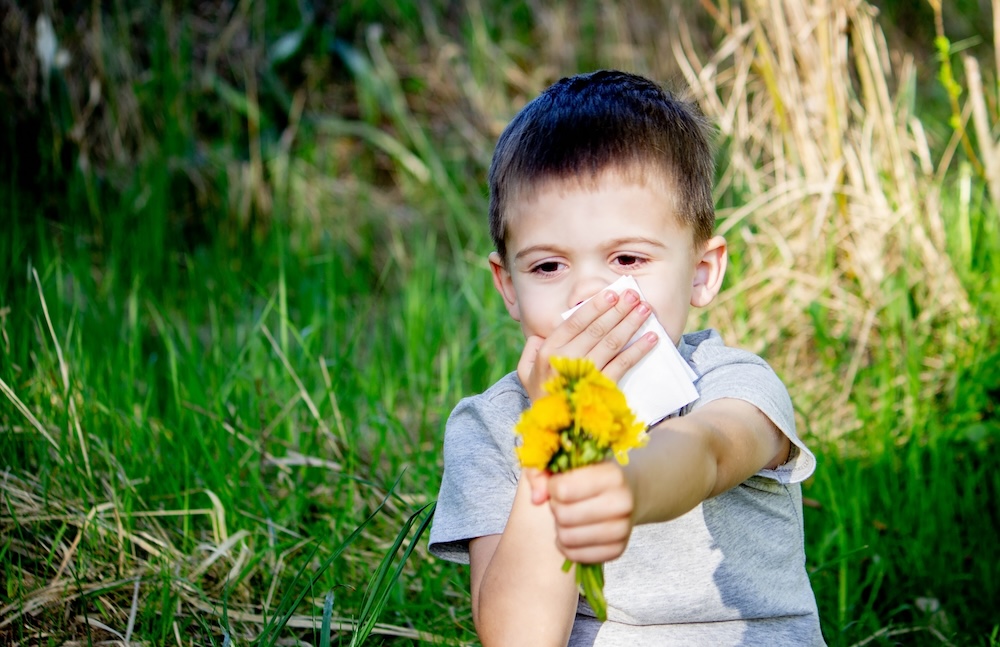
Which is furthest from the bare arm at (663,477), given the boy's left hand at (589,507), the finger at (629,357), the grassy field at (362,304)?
the grassy field at (362,304)

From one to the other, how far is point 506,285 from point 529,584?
565 millimetres

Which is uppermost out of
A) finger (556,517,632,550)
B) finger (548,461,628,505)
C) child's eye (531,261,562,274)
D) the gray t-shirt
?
child's eye (531,261,562,274)

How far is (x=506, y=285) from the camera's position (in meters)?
1.84

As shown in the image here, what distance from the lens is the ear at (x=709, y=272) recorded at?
1.82 metres

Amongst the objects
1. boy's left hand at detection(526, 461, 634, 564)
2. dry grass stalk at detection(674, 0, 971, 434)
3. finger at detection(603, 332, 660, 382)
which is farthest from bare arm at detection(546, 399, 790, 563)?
dry grass stalk at detection(674, 0, 971, 434)

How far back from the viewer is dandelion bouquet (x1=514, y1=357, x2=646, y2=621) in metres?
1.01

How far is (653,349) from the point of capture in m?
1.53

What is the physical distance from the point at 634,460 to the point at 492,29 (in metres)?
4.41

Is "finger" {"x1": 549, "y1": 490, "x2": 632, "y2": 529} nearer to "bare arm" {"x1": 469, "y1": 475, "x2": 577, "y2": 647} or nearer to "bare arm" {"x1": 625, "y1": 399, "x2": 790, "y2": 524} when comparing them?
"bare arm" {"x1": 625, "y1": 399, "x2": 790, "y2": 524}

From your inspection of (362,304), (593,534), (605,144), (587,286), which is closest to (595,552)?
(593,534)

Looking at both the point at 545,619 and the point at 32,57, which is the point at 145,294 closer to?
the point at 32,57

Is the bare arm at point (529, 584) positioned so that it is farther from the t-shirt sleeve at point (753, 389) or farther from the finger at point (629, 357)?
the t-shirt sleeve at point (753, 389)

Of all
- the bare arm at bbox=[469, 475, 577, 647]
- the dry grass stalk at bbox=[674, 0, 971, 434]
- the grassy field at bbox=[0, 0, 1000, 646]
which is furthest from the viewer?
the dry grass stalk at bbox=[674, 0, 971, 434]

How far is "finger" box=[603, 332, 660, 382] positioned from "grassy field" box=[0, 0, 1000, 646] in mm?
439
